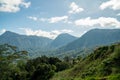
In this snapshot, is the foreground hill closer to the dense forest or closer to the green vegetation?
the dense forest

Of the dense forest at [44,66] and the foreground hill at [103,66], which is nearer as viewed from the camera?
the foreground hill at [103,66]

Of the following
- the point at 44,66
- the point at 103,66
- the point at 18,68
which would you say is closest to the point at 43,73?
the point at 44,66

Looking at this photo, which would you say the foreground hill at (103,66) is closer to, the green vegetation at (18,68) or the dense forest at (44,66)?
the dense forest at (44,66)

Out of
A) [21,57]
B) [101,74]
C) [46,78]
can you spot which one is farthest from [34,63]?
[101,74]

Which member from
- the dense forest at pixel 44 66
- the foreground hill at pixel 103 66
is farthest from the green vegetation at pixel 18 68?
the foreground hill at pixel 103 66

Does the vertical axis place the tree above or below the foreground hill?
below

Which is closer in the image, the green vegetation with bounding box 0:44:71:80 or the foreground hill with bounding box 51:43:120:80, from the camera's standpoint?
the foreground hill with bounding box 51:43:120:80

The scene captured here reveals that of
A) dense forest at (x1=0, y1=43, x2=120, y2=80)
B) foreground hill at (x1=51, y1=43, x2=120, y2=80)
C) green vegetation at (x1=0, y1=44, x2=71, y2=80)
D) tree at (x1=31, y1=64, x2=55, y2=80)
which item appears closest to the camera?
foreground hill at (x1=51, y1=43, x2=120, y2=80)

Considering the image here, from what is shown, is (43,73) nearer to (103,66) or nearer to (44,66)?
(44,66)

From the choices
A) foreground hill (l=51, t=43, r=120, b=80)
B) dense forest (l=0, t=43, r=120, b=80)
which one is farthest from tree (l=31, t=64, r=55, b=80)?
foreground hill (l=51, t=43, r=120, b=80)

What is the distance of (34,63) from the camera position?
369ft

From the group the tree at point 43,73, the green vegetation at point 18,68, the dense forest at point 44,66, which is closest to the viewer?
the dense forest at point 44,66

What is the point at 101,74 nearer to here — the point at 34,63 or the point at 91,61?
the point at 91,61

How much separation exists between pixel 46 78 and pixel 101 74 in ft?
146
